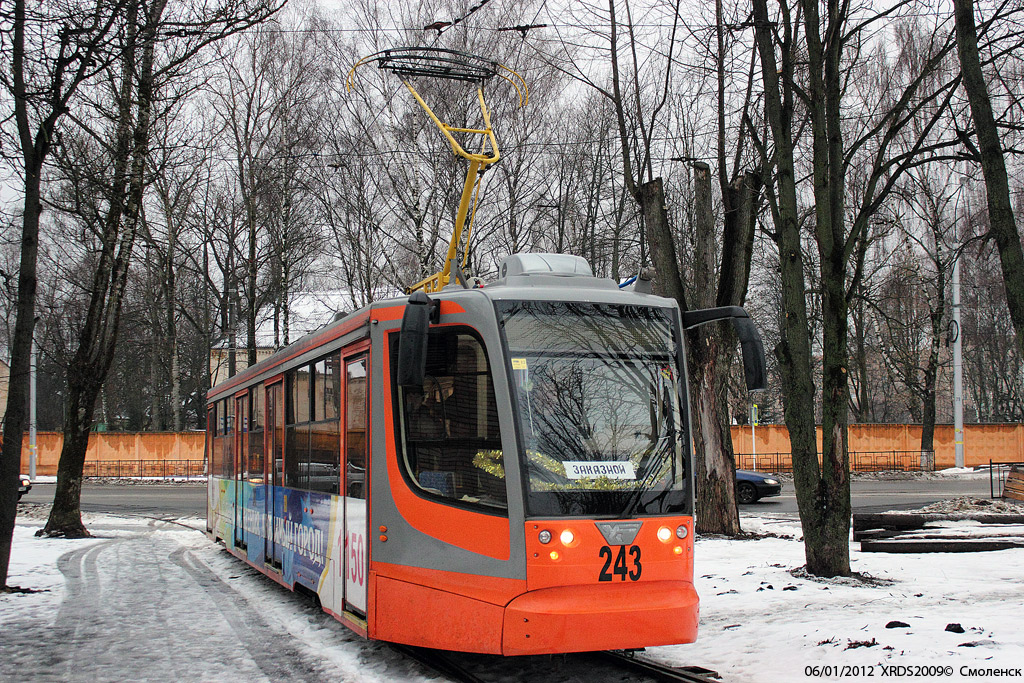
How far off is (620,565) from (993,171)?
471 cm

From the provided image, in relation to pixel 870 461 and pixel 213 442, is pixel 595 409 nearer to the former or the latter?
pixel 213 442

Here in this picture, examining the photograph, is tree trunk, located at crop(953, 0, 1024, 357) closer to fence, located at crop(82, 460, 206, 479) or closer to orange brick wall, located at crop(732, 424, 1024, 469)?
orange brick wall, located at crop(732, 424, 1024, 469)

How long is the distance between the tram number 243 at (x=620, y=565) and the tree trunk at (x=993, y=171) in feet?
12.9

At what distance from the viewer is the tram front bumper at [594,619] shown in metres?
5.86

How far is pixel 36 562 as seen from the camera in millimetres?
13203

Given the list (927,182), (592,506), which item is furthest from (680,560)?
(927,182)

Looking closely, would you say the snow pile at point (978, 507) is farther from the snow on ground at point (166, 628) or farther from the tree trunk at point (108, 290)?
the tree trunk at point (108, 290)

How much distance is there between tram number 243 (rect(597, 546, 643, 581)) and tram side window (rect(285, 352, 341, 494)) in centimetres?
267

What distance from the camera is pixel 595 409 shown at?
6406mm

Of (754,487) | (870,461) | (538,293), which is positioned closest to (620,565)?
(538,293)

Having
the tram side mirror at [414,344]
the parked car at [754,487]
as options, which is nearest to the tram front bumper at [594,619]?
the tram side mirror at [414,344]

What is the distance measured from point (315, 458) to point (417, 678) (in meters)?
2.69

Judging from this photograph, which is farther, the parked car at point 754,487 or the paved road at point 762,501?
the parked car at point 754,487

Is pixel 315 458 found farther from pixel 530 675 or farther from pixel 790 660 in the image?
pixel 790 660
